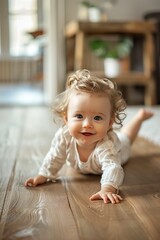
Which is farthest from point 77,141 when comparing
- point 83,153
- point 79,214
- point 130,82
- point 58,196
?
point 130,82

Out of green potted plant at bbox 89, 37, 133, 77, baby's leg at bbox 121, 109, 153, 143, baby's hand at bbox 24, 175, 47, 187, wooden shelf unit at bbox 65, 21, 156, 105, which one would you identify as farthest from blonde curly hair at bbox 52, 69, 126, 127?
green potted plant at bbox 89, 37, 133, 77

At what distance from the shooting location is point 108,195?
0.82 m

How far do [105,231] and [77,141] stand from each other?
0.37 metres

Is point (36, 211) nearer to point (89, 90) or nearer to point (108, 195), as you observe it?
point (108, 195)

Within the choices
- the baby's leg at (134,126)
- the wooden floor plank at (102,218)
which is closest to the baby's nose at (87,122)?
the wooden floor plank at (102,218)

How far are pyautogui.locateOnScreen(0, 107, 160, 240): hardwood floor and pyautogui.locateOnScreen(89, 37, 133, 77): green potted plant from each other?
2.01 meters

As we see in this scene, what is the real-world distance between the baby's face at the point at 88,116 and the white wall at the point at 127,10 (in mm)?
2711

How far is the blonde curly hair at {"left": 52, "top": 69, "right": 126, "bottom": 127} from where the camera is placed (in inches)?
36.0

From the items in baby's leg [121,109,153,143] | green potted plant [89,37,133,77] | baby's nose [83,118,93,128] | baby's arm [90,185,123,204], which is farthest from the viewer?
green potted plant [89,37,133,77]

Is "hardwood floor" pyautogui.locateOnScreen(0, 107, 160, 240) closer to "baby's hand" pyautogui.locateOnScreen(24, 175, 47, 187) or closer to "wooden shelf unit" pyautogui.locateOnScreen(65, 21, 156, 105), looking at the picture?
"baby's hand" pyautogui.locateOnScreen(24, 175, 47, 187)

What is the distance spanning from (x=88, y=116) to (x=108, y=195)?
20 cm

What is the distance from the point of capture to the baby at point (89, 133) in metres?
0.90

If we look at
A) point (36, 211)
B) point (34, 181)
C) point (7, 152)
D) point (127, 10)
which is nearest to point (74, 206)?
point (36, 211)

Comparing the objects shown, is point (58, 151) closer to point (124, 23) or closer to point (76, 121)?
point (76, 121)
